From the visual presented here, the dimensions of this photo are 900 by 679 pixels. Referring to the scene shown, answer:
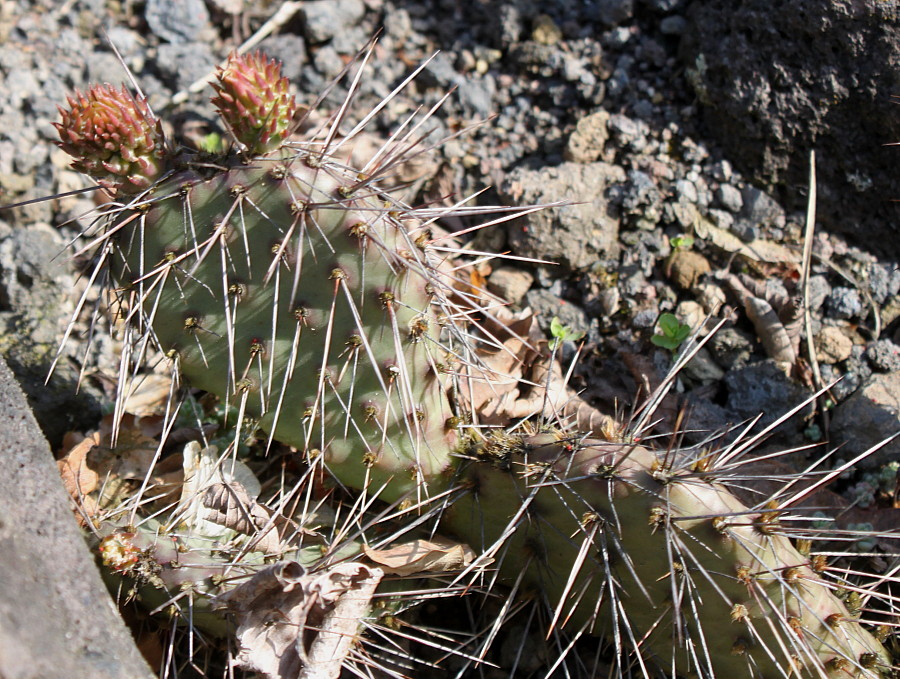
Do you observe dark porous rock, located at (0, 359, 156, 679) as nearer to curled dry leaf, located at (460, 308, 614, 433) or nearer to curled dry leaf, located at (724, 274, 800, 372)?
curled dry leaf, located at (460, 308, 614, 433)

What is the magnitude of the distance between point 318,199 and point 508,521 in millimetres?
854

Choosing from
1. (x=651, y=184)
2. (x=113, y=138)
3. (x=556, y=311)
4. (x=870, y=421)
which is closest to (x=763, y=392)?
(x=870, y=421)

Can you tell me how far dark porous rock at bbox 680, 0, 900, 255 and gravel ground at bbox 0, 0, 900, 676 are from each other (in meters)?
0.05

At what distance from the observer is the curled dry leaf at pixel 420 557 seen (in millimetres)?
1804

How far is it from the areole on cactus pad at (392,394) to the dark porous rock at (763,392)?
620 mm

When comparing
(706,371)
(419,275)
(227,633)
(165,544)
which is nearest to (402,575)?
(227,633)

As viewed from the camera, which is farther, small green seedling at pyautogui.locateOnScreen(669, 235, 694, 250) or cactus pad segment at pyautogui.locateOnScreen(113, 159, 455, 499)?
small green seedling at pyautogui.locateOnScreen(669, 235, 694, 250)

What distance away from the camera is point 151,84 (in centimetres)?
319

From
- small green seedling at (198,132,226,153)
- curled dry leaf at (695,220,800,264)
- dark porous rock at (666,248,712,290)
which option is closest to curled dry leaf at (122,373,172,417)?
small green seedling at (198,132,226,153)

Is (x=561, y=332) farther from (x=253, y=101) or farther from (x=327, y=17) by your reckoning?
(x=327, y=17)

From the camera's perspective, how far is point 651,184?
270 centimetres

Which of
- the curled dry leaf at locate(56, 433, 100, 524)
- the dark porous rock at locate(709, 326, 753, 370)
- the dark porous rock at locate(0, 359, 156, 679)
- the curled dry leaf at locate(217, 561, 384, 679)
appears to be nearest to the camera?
the dark porous rock at locate(0, 359, 156, 679)

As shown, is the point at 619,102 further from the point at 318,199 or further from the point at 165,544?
the point at 165,544

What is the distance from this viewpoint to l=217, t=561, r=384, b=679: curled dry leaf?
1622 millimetres
